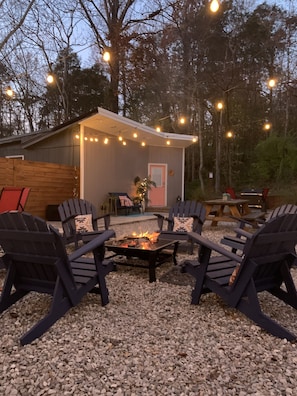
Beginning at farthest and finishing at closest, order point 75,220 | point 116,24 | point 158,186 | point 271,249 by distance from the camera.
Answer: point 116,24
point 158,186
point 75,220
point 271,249

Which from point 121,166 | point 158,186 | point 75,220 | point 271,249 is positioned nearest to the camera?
point 271,249

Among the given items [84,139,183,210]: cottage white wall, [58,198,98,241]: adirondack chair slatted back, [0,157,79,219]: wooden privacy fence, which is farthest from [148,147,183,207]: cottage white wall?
[58,198,98,241]: adirondack chair slatted back

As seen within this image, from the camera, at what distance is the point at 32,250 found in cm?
221

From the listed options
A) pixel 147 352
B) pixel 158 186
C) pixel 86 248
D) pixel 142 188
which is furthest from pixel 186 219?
pixel 158 186

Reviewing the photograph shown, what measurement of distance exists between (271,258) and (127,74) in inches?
530

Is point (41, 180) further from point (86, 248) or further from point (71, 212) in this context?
point (86, 248)

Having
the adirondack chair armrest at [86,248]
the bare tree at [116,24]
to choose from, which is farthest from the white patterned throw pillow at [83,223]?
the bare tree at [116,24]

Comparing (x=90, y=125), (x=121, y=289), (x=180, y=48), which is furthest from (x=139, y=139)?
(x=121, y=289)

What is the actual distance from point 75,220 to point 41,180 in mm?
3540

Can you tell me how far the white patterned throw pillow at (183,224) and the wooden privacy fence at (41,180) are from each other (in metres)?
4.26

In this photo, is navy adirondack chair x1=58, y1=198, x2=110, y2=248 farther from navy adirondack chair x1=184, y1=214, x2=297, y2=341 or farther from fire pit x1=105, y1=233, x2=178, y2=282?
navy adirondack chair x1=184, y1=214, x2=297, y2=341

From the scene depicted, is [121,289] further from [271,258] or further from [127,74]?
[127,74]

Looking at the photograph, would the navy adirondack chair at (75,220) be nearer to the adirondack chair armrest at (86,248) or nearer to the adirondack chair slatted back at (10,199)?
the adirondack chair slatted back at (10,199)

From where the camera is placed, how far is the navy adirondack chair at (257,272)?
2.20m
